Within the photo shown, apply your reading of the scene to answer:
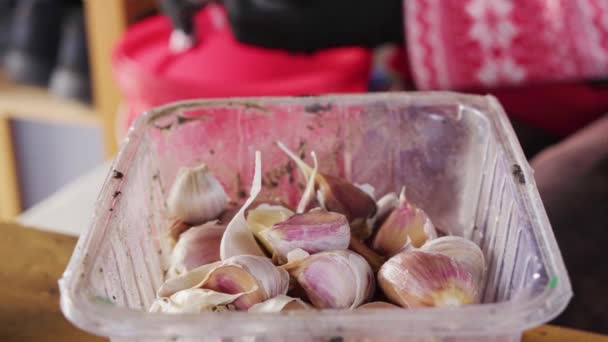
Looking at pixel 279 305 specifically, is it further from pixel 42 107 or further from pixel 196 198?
pixel 42 107

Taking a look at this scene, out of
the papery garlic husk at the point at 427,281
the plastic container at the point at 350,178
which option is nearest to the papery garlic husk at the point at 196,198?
the plastic container at the point at 350,178

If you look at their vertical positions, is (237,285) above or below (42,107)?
above

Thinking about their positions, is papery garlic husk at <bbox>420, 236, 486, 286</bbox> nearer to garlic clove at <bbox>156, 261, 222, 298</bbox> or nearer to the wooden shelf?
garlic clove at <bbox>156, 261, 222, 298</bbox>

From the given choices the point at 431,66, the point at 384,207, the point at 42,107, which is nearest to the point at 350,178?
the point at 384,207

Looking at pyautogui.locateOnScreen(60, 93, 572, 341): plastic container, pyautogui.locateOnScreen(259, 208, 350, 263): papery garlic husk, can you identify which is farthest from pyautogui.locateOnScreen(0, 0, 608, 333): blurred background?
pyautogui.locateOnScreen(259, 208, 350, 263): papery garlic husk

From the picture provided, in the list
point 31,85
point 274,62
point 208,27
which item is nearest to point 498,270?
point 274,62

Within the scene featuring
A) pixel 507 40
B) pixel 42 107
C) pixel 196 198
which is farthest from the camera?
pixel 42 107

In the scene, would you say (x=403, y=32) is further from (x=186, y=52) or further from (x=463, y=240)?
(x=463, y=240)
